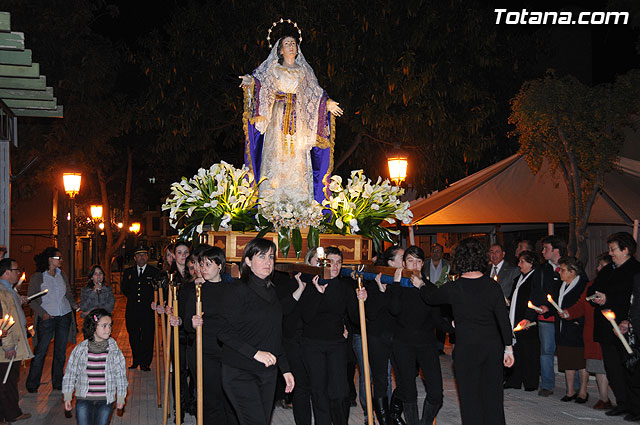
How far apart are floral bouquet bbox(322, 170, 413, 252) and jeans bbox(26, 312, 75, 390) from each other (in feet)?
17.0

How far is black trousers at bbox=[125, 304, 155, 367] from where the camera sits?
13.9 metres

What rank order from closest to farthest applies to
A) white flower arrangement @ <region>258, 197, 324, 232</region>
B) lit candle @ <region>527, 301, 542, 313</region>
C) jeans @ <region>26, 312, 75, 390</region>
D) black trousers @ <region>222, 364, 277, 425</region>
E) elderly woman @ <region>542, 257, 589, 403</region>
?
black trousers @ <region>222, 364, 277, 425</region>
white flower arrangement @ <region>258, 197, 324, 232</region>
elderly woman @ <region>542, 257, 589, 403</region>
lit candle @ <region>527, 301, 542, 313</region>
jeans @ <region>26, 312, 75, 390</region>

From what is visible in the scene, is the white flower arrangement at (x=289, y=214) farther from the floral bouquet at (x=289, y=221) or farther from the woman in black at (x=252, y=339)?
the woman in black at (x=252, y=339)

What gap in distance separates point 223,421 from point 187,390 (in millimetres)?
2351

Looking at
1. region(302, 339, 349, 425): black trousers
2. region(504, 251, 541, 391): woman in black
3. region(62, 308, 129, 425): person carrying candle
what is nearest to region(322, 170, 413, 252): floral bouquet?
region(302, 339, 349, 425): black trousers

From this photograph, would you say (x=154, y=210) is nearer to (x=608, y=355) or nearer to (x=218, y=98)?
(x=218, y=98)

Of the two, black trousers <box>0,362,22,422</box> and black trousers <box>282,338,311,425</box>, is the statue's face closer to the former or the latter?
black trousers <box>282,338,311,425</box>

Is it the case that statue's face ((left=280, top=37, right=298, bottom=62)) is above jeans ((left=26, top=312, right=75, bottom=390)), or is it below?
above

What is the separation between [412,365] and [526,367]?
4.27 m

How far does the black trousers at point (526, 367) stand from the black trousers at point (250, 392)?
6613mm

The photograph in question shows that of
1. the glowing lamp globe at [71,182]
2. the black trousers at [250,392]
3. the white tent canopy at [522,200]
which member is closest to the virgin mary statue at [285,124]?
the black trousers at [250,392]

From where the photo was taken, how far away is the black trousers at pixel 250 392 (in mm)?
5918

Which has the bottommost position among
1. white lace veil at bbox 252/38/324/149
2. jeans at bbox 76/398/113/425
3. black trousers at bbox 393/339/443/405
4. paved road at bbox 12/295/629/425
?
paved road at bbox 12/295/629/425

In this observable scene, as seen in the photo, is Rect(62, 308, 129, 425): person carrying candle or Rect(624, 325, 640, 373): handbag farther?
Rect(624, 325, 640, 373): handbag
